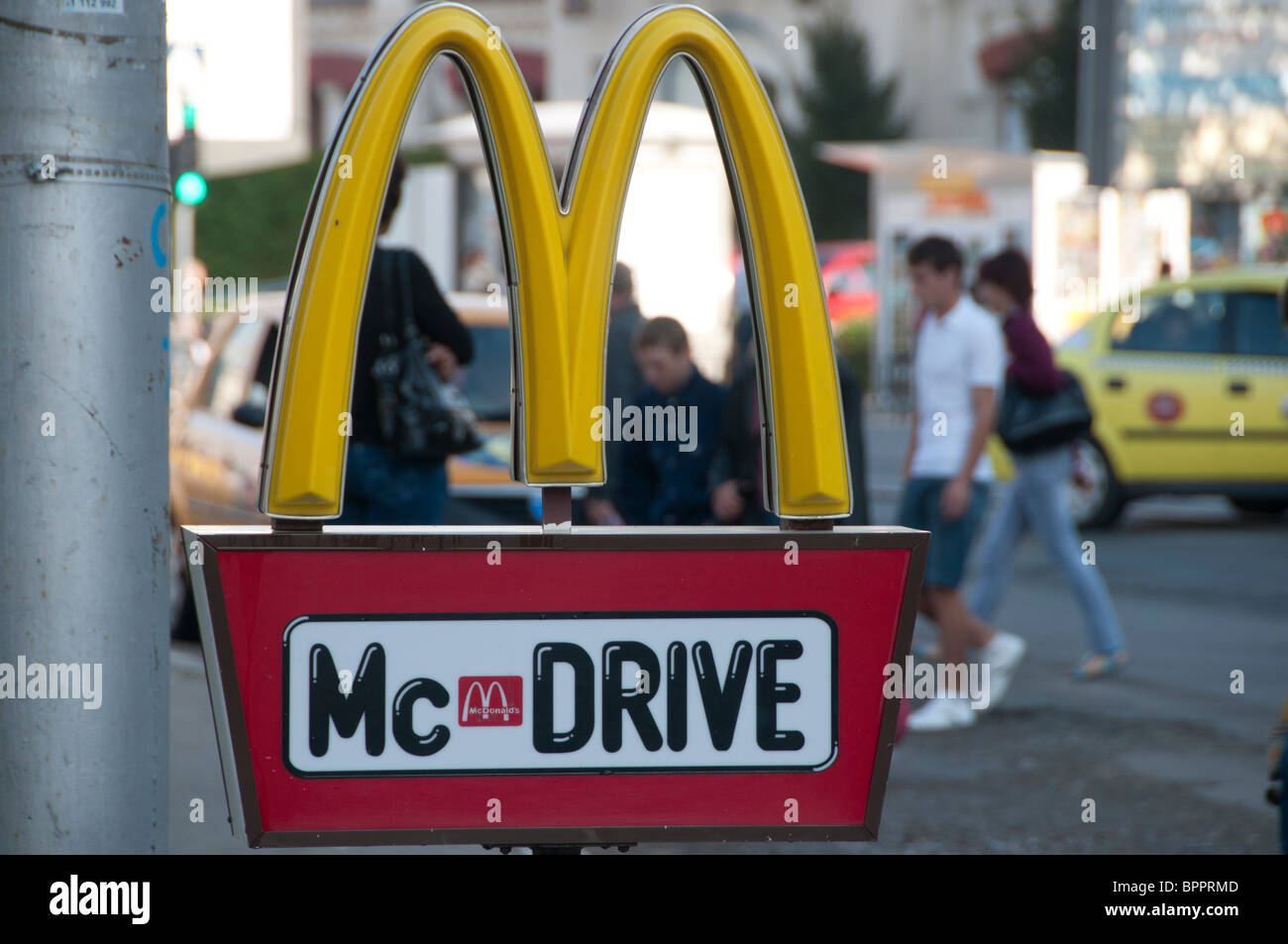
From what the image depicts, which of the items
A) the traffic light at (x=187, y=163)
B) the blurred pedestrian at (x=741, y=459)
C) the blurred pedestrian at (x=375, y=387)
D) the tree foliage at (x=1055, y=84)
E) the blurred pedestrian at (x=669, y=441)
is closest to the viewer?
the blurred pedestrian at (x=375, y=387)

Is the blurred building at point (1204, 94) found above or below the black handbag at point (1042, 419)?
above

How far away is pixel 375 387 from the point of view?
183 inches

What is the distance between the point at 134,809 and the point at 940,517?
4.67 meters

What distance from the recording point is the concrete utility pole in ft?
6.60

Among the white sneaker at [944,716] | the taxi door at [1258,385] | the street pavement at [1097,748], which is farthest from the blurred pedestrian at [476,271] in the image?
the white sneaker at [944,716]

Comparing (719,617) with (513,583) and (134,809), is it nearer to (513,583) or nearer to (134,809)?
(513,583)

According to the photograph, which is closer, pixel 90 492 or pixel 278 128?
pixel 90 492

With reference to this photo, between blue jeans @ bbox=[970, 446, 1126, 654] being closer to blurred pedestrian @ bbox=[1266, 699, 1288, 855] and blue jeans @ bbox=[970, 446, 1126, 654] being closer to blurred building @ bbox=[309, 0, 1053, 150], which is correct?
blurred pedestrian @ bbox=[1266, 699, 1288, 855]

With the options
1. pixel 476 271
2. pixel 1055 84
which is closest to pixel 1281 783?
pixel 476 271

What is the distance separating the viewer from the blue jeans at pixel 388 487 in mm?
4711

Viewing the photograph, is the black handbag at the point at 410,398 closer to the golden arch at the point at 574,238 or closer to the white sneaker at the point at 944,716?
the white sneaker at the point at 944,716

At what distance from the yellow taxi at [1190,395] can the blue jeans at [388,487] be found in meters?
8.38
